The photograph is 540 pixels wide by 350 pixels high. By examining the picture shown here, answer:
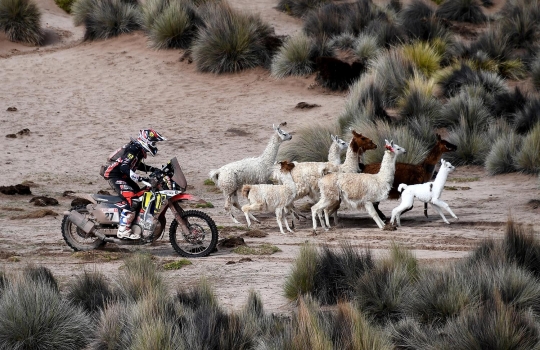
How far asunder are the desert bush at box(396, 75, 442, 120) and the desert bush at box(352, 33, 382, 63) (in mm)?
3854

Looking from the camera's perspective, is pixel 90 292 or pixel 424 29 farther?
pixel 424 29

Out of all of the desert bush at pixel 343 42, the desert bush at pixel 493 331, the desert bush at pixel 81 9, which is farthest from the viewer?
the desert bush at pixel 81 9

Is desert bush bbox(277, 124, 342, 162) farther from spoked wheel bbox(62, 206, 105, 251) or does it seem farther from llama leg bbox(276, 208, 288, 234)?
spoked wheel bbox(62, 206, 105, 251)

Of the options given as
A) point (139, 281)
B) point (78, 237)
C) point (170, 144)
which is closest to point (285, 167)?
point (78, 237)

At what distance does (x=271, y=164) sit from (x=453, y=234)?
12.1ft

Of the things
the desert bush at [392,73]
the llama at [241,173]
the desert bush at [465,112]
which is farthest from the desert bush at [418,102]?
the llama at [241,173]

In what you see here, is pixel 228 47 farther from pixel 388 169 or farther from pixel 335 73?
pixel 388 169

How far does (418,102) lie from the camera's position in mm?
24406

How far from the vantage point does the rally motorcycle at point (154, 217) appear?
545 inches

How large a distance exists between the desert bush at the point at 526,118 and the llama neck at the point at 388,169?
851 cm

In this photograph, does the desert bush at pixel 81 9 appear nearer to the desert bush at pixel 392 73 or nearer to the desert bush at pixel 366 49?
the desert bush at pixel 366 49

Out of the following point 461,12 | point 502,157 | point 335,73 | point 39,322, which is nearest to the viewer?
point 39,322

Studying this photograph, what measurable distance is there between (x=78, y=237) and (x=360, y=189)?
456 centimetres

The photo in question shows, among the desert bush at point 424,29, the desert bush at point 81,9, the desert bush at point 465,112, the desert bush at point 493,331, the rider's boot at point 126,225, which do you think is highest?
the desert bush at point 81,9
